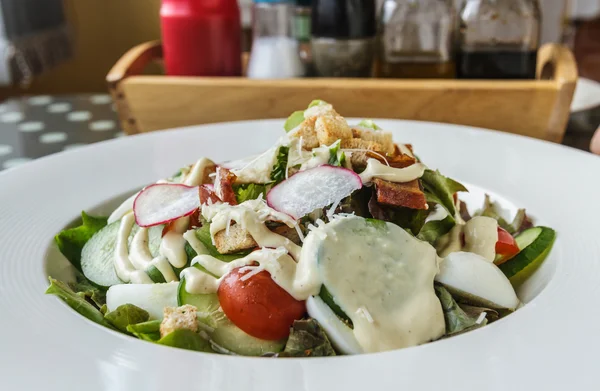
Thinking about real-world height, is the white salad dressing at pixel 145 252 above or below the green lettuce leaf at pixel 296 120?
below

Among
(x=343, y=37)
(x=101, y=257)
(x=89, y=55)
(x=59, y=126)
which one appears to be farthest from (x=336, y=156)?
(x=89, y=55)

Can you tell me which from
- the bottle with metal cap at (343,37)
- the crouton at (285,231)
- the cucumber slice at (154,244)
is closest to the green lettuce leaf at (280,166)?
the crouton at (285,231)

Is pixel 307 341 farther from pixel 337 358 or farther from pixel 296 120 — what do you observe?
pixel 296 120

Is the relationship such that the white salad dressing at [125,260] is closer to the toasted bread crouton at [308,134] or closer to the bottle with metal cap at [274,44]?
the toasted bread crouton at [308,134]

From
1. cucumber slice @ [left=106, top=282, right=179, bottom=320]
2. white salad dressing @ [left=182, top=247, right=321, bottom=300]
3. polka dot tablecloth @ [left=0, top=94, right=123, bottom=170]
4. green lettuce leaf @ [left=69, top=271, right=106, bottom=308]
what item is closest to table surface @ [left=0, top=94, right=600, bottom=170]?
polka dot tablecloth @ [left=0, top=94, right=123, bottom=170]

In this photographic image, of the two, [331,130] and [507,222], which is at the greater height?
[331,130]

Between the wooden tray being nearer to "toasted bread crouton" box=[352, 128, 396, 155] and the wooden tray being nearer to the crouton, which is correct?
"toasted bread crouton" box=[352, 128, 396, 155]
